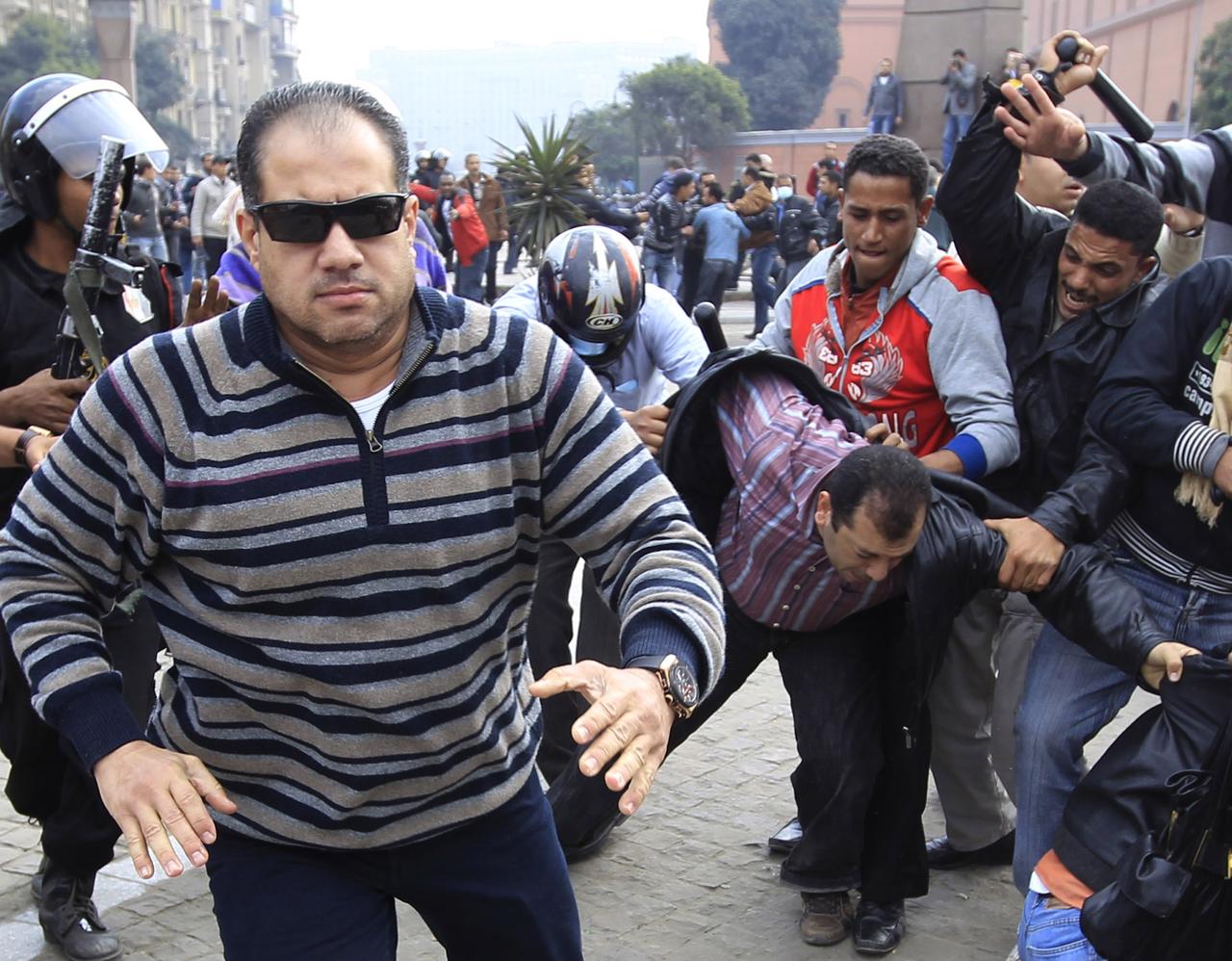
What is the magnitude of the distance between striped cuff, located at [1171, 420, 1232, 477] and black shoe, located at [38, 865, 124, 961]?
292cm

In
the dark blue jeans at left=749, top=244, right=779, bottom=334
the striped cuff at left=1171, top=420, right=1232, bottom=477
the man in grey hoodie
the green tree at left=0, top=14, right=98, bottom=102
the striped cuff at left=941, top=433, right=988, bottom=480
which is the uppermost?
the green tree at left=0, top=14, right=98, bottom=102

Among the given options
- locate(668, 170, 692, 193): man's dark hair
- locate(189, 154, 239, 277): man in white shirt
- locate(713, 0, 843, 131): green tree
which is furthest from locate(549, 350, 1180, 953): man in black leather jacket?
locate(713, 0, 843, 131): green tree

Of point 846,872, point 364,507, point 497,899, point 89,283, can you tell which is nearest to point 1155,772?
point 846,872

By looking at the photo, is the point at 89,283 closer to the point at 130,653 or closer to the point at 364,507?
the point at 130,653

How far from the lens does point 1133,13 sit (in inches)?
2608

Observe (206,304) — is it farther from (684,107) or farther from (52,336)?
(684,107)

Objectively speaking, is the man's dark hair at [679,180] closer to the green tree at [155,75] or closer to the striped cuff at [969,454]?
the striped cuff at [969,454]

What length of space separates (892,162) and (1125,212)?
64 cm

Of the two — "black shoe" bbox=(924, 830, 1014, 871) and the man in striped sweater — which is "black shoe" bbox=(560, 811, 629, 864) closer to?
"black shoe" bbox=(924, 830, 1014, 871)

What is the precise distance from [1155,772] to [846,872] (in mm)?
1178

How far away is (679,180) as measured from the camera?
16906mm

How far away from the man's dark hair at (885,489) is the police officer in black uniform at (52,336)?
1.85 m

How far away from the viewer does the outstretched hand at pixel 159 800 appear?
6.68ft

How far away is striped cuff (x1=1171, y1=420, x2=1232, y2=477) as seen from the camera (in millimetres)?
3367
